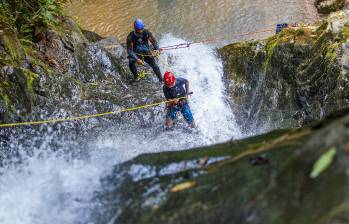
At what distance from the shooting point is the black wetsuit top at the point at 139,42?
11.0m

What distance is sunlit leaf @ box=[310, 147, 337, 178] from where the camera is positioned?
3.23m

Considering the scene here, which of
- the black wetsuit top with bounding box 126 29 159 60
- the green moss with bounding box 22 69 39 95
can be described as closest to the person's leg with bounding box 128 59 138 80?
the black wetsuit top with bounding box 126 29 159 60

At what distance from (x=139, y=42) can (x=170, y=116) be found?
8.41 ft

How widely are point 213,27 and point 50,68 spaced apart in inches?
283

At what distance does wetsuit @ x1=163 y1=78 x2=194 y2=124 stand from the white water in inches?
17.8

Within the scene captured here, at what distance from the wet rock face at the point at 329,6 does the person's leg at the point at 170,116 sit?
8846 millimetres

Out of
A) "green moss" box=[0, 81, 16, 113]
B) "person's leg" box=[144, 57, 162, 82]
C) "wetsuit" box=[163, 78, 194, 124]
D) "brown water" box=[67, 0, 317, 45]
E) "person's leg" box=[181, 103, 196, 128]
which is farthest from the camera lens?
"brown water" box=[67, 0, 317, 45]

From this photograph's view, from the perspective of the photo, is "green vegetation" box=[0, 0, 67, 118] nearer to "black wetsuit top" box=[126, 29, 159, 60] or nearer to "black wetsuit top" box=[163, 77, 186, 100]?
"black wetsuit top" box=[126, 29, 159, 60]

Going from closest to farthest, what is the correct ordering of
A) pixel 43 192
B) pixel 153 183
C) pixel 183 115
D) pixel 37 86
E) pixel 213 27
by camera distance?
pixel 153 183 < pixel 43 192 < pixel 37 86 < pixel 183 115 < pixel 213 27

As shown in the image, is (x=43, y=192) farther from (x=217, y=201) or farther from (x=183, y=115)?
(x=183, y=115)

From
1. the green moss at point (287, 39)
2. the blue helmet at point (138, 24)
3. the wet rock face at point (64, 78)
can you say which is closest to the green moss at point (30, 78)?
the wet rock face at point (64, 78)

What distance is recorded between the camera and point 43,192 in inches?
242

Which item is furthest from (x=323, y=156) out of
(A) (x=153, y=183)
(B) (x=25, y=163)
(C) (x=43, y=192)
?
(B) (x=25, y=163)

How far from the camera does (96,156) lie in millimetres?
7758
